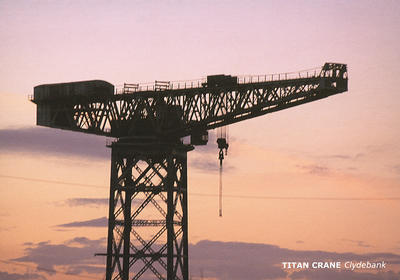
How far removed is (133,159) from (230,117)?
568 inches

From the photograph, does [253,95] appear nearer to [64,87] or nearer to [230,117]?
[230,117]

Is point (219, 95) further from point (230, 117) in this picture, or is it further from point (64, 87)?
point (64, 87)

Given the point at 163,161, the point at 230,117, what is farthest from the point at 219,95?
the point at 163,161

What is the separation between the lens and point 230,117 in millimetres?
142750

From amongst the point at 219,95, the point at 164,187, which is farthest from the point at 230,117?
the point at 164,187

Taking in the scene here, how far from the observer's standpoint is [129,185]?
150 m

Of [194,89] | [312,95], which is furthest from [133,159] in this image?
[312,95]

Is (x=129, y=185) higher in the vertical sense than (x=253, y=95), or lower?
lower

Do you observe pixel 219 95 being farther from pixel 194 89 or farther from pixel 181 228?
pixel 181 228

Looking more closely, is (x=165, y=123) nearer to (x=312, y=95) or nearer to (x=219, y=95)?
(x=219, y=95)

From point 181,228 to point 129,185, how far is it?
26.6 feet

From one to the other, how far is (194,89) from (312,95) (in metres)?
13.5

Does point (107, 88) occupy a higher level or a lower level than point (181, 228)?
higher

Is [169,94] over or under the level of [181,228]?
over
